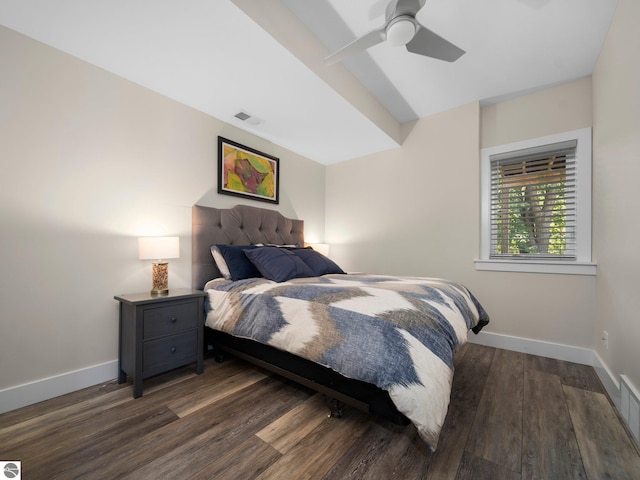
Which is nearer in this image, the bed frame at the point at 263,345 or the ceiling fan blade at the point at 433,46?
the bed frame at the point at 263,345

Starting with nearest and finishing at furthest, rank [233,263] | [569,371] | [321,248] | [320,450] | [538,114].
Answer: [320,450] → [569,371] → [233,263] → [538,114] → [321,248]

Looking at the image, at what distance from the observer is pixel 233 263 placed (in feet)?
7.61

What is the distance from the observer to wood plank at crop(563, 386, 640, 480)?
1.18 metres

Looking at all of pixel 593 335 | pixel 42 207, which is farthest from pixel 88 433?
pixel 593 335

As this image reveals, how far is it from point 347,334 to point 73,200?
2.01 meters

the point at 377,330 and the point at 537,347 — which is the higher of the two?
the point at 377,330

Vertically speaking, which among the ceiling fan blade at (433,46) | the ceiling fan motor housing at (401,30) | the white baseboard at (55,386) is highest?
the ceiling fan blade at (433,46)

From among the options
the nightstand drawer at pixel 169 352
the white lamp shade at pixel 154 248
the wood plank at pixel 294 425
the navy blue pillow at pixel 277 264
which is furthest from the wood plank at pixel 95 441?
the navy blue pillow at pixel 277 264

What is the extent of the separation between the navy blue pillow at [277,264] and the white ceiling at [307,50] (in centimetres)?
136

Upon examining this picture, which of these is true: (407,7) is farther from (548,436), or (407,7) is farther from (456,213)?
(548,436)

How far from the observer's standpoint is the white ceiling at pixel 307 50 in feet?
5.12

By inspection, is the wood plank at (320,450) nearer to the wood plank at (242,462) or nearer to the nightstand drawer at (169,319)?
the wood plank at (242,462)

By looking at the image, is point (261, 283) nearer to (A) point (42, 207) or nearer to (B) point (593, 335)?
(A) point (42, 207)

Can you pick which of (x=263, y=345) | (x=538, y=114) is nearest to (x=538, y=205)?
(x=538, y=114)
